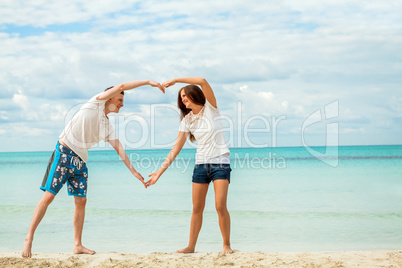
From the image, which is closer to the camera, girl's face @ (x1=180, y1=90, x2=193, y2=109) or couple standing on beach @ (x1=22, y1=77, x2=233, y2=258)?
couple standing on beach @ (x1=22, y1=77, x2=233, y2=258)

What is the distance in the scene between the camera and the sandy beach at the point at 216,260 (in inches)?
159

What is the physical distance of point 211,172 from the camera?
4328 millimetres

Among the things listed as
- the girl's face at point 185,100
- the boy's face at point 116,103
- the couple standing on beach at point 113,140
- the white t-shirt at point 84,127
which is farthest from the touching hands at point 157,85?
the white t-shirt at point 84,127

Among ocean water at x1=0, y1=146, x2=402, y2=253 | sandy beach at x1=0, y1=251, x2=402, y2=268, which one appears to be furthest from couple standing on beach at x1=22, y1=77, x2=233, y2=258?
ocean water at x1=0, y1=146, x2=402, y2=253

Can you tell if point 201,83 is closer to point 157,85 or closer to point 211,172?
point 157,85

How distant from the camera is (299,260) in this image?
4199 mm

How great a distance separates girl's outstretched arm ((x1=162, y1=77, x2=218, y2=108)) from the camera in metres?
4.20

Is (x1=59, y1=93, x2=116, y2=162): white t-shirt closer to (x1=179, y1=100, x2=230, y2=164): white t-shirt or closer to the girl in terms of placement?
the girl

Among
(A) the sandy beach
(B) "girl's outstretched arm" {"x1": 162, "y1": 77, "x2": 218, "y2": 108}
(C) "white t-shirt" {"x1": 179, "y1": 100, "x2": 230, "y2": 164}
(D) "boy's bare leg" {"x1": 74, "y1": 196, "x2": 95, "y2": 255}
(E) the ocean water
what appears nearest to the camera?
(A) the sandy beach

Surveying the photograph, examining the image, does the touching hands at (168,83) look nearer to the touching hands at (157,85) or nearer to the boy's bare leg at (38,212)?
the touching hands at (157,85)

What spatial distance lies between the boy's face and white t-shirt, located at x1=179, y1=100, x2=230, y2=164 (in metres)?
0.80

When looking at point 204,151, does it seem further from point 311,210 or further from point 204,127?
point 311,210

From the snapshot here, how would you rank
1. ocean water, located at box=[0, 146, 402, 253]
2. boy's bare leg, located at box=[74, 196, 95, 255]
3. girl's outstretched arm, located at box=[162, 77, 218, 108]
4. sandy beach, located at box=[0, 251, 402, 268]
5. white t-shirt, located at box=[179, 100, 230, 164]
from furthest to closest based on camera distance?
ocean water, located at box=[0, 146, 402, 253] < boy's bare leg, located at box=[74, 196, 95, 255] < white t-shirt, located at box=[179, 100, 230, 164] < girl's outstretched arm, located at box=[162, 77, 218, 108] < sandy beach, located at box=[0, 251, 402, 268]

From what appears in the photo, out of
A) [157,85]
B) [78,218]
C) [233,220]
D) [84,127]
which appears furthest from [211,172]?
[233,220]
